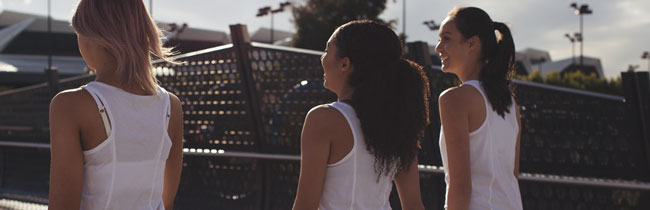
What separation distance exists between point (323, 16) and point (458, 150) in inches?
1909

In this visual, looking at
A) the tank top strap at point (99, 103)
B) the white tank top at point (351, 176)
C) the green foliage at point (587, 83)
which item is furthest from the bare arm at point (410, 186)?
the green foliage at point (587, 83)

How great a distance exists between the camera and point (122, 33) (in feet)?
7.45

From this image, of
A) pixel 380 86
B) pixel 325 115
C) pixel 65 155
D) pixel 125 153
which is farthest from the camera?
pixel 380 86

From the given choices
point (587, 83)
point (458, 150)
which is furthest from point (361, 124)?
point (587, 83)

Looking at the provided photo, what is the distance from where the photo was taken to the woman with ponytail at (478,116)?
2551 mm

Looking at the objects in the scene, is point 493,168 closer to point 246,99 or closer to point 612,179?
point 612,179

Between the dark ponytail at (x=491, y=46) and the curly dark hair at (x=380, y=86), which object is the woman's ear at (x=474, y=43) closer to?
the dark ponytail at (x=491, y=46)

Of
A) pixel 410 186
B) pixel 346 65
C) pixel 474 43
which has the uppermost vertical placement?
pixel 474 43

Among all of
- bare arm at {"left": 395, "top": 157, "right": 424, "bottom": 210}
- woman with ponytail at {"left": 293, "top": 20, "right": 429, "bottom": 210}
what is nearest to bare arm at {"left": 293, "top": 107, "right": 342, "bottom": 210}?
woman with ponytail at {"left": 293, "top": 20, "right": 429, "bottom": 210}

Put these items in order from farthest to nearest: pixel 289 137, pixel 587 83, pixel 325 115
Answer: pixel 587 83
pixel 289 137
pixel 325 115

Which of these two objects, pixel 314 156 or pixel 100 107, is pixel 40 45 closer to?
pixel 100 107

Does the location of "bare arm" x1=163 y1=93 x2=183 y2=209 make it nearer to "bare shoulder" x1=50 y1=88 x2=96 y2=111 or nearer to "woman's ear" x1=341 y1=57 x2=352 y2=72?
"bare shoulder" x1=50 y1=88 x2=96 y2=111

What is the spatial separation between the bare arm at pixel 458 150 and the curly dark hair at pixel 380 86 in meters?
0.15

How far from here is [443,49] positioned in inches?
111
